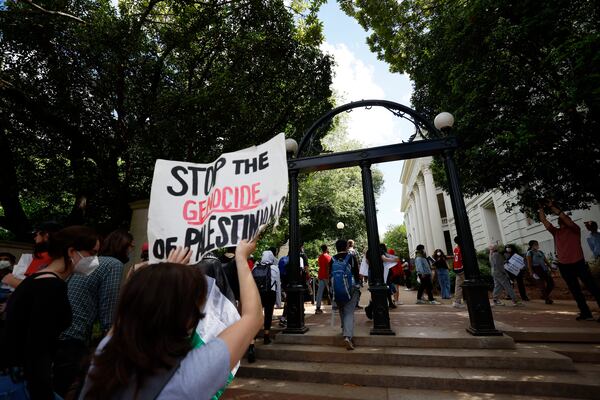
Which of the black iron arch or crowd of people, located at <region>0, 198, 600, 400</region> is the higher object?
the black iron arch

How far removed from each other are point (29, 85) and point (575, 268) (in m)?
13.6

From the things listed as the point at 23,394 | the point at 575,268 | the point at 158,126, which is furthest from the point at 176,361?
the point at 158,126

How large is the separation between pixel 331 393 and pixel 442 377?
142cm

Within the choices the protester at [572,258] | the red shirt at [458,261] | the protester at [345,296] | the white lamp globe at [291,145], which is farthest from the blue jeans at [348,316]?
the red shirt at [458,261]

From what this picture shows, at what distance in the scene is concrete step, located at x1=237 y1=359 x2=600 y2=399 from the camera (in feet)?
11.2

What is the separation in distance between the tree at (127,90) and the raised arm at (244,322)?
7568 millimetres

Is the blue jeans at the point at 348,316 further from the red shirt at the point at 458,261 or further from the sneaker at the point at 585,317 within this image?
the red shirt at the point at 458,261

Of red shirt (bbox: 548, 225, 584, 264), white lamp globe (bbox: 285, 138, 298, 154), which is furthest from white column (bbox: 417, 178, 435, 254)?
white lamp globe (bbox: 285, 138, 298, 154)

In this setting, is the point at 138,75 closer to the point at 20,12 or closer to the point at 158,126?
the point at 158,126

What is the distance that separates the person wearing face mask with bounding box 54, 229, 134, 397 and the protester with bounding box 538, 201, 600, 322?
22.3 feet

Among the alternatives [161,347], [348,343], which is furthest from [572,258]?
[161,347]

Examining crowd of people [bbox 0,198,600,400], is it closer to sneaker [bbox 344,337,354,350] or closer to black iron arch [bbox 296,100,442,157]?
sneaker [bbox 344,337,354,350]

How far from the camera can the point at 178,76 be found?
10.1 m

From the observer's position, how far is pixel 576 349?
430 centimetres
